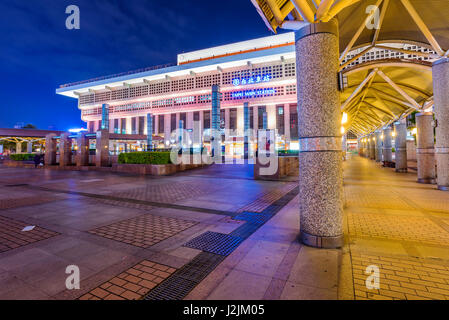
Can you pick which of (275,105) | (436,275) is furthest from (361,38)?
(275,105)

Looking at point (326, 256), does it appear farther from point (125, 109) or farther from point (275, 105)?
A: point (125, 109)

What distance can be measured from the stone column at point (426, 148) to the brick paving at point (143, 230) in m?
13.0

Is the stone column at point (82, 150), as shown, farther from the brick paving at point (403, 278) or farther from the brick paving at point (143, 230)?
the brick paving at point (403, 278)

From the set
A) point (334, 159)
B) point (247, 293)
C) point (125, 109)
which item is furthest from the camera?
point (125, 109)

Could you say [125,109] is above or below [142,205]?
above

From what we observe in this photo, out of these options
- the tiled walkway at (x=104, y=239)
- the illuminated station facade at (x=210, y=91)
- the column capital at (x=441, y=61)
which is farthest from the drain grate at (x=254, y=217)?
the illuminated station facade at (x=210, y=91)

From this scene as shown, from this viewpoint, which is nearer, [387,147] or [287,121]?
[387,147]

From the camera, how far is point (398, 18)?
26.7 ft

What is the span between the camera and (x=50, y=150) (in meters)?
25.4

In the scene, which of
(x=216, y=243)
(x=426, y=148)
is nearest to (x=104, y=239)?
(x=216, y=243)

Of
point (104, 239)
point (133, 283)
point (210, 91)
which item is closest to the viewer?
point (133, 283)

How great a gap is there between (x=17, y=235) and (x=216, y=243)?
4.21m

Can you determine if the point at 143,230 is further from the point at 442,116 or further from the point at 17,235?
the point at 442,116

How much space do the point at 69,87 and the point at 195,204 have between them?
93426 mm
